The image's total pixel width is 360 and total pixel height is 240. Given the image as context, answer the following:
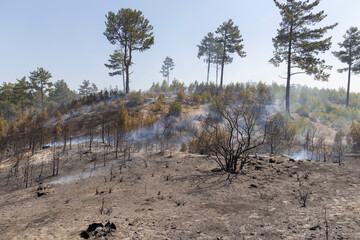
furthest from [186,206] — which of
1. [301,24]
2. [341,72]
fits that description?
[341,72]

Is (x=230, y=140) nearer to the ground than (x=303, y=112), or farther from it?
nearer to the ground

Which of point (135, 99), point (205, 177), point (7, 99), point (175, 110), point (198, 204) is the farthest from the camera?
point (7, 99)

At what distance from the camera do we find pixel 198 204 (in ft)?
16.4

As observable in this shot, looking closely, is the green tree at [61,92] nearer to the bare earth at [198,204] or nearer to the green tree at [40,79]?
the green tree at [40,79]

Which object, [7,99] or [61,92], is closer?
[7,99]

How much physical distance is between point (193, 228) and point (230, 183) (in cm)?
288

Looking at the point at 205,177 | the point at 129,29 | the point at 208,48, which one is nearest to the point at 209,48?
the point at 208,48

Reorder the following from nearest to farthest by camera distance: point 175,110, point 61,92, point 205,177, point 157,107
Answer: point 205,177
point 175,110
point 157,107
point 61,92

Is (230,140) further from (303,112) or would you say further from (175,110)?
(303,112)

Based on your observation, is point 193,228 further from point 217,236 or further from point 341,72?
point 341,72

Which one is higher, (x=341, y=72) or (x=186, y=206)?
(x=341, y=72)

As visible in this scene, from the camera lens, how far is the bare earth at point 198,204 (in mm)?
3676

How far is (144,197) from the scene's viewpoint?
5.73 meters

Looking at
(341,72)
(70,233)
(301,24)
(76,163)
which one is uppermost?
(301,24)
